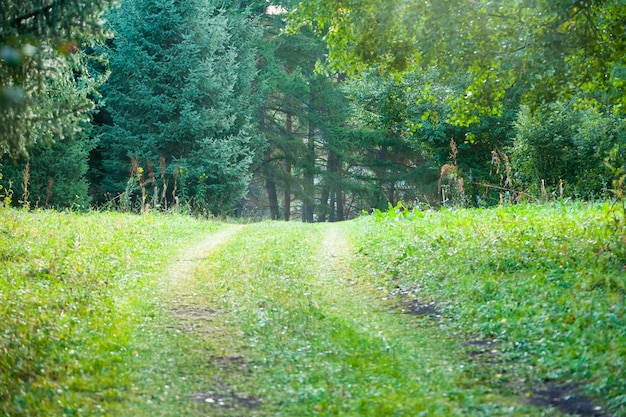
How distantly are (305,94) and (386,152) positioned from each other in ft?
20.8

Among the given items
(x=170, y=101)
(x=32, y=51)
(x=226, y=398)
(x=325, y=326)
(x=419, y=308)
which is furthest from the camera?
(x=170, y=101)

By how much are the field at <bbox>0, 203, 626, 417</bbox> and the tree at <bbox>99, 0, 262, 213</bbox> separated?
11283 mm

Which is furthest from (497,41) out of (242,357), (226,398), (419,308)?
(226,398)

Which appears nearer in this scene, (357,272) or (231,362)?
(231,362)

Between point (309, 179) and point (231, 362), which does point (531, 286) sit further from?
point (309, 179)

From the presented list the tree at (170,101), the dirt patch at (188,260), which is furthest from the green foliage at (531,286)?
the tree at (170,101)

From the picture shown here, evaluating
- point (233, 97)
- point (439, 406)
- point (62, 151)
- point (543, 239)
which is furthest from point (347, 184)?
point (439, 406)

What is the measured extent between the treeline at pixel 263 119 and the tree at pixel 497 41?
7 centimetres

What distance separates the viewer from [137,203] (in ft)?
80.4

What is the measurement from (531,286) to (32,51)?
670cm

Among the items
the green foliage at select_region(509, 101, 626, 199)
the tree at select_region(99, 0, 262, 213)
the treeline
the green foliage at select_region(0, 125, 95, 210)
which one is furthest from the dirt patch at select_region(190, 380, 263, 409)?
the tree at select_region(99, 0, 262, 213)

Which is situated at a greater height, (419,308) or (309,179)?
(309,179)

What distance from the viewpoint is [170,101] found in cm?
2392

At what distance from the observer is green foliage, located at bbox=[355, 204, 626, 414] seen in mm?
5801
